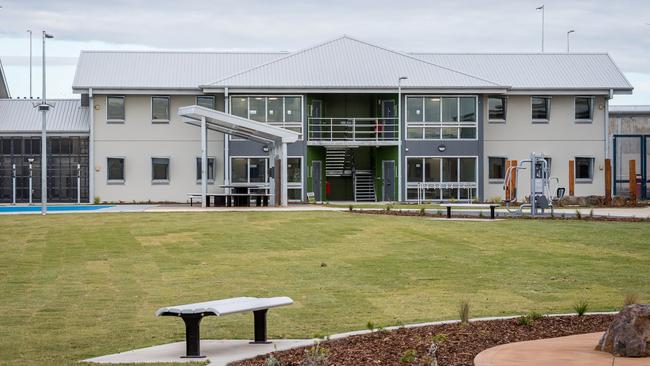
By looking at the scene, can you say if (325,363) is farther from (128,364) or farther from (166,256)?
(166,256)

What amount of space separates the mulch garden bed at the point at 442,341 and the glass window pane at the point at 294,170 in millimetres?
41046

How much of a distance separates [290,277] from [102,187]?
123 ft

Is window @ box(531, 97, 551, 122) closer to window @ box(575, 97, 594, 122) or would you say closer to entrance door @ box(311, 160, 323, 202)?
window @ box(575, 97, 594, 122)

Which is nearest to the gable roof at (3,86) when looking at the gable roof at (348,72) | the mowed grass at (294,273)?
the gable roof at (348,72)

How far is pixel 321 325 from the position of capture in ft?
41.9

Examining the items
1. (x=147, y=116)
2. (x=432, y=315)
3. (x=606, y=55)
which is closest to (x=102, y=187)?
(x=147, y=116)

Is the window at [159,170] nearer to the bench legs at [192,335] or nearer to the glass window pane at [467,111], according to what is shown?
the glass window pane at [467,111]

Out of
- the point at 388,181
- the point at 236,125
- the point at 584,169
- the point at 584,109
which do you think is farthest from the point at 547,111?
the point at 236,125

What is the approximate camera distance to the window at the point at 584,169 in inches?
2227

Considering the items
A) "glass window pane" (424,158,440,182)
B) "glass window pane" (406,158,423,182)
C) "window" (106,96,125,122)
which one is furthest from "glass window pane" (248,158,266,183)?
"glass window pane" (424,158,440,182)

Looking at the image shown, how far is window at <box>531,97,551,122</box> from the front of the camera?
5638cm

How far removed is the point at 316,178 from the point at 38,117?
50.9 ft

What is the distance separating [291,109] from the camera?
5322 cm

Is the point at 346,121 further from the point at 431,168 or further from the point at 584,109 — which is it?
the point at 584,109
